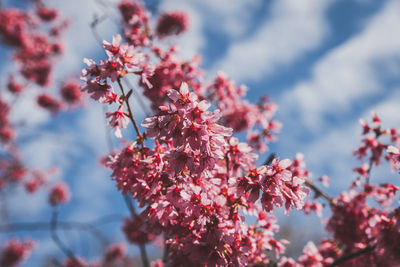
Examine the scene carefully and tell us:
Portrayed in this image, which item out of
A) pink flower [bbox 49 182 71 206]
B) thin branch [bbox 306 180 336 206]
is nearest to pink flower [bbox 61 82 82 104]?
pink flower [bbox 49 182 71 206]

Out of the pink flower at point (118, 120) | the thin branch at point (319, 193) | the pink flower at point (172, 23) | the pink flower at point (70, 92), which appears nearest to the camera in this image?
the pink flower at point (118, 120)

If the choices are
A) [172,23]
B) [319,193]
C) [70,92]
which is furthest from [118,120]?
[70,92]

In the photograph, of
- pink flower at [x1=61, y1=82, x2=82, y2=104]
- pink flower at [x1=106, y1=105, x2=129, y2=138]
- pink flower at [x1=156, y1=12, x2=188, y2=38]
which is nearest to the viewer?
pink flower at [x1=106, y1=105, x2=129, y2=138]

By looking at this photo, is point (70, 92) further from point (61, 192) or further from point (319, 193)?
point (319, 193)

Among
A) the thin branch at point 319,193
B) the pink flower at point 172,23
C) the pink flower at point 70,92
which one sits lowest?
the thin branch at point 319,193

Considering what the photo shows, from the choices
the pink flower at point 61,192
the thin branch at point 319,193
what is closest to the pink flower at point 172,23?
the thin branch at point 319,193

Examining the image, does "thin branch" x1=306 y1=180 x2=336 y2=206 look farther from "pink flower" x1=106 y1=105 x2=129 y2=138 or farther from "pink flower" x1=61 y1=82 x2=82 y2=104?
"pink flower" x1=61 y1=82 x2=82 y2=104

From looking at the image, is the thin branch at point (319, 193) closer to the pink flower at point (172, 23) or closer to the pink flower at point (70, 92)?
the pink flower at point (172, 23)

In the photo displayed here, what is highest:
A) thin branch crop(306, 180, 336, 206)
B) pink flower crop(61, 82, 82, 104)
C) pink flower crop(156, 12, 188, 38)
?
pink flower crop(61, 82, 82, 104)

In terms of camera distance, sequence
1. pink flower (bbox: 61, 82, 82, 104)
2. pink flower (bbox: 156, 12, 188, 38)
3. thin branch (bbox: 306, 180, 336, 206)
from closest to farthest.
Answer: thin branch (bbox: 306, 180, 336, 206) → pink flower (bbox: 156, 12, 188, 38) → pink flower (bbox: 61, 82, 82, 104)

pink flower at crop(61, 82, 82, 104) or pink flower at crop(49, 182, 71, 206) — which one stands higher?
pink flower at crop(61, 82, 82, 104)

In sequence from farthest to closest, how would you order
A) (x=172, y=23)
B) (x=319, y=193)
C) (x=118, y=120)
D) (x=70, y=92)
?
(x=70, y=92) < (x=172, y=23) < (x=319, y=193) < (x=118, y=120)

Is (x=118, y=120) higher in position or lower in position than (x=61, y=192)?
lower

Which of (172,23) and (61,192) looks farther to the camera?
(61,192)
